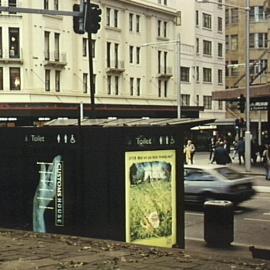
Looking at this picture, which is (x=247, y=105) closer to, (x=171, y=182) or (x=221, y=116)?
(x=171, y=182)

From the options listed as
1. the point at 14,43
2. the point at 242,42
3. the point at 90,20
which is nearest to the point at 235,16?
the point at 242,42

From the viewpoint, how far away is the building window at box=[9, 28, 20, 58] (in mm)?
54219

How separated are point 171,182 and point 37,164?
2.54 m

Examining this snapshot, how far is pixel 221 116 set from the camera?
269ft

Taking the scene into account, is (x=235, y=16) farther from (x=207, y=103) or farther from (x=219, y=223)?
(x=219, y=223)

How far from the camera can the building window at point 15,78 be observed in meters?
54.2

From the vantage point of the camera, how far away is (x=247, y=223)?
54.2 ft

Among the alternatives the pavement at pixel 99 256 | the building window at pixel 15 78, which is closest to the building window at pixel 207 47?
the building window at pixel 15 78

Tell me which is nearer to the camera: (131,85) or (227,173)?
(227,173)

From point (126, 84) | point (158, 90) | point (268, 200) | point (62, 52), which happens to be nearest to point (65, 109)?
point (62, 52)

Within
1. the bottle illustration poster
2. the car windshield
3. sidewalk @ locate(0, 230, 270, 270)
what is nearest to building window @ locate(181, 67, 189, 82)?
the car windshield

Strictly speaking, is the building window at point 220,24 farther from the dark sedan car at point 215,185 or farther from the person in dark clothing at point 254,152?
the dark sedan car at point 215,185

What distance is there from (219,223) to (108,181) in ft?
10.7

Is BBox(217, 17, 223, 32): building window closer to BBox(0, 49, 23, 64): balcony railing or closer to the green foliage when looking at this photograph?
BBox(0, 49, 23, 64): balcony railing
